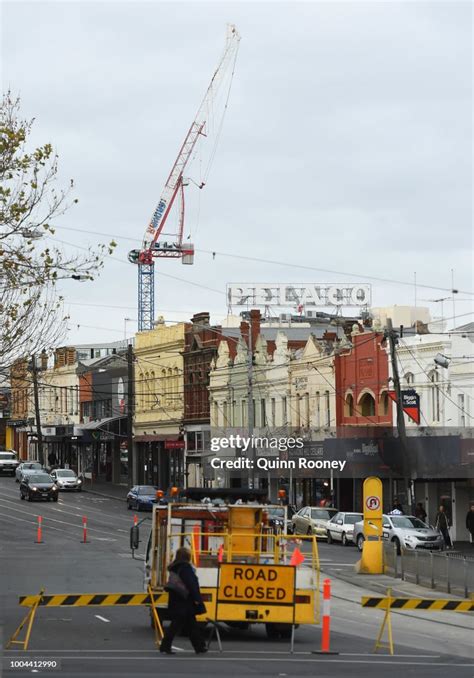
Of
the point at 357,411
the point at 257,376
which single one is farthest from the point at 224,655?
the point at 257,376

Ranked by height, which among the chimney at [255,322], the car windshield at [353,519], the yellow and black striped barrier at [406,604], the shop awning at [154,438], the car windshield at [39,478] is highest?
the chimney at [255,322]

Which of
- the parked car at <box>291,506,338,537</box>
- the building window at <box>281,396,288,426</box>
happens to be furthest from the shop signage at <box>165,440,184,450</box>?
the parked car at <box>291,506,338,537</box>

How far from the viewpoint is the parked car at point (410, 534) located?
45.8 meters

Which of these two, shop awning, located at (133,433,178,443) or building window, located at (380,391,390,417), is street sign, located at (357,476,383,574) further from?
shop awning, located at (133,433,178,443)

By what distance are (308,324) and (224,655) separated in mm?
67222

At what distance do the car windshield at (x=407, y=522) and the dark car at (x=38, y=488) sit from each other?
27663 mm

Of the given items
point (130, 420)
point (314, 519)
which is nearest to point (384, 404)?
point (314, 519)

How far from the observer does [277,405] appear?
71.8 m

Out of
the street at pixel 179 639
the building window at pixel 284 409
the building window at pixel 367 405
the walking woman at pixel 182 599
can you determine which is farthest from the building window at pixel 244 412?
the walking woman at pixel 182 599

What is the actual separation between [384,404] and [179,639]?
39527mm

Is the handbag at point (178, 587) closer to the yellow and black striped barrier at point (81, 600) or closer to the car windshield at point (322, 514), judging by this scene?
the yellow and black striped barrier at point (81, 600)

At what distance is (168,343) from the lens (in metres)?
87.8

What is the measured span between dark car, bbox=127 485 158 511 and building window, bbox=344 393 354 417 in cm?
1050
